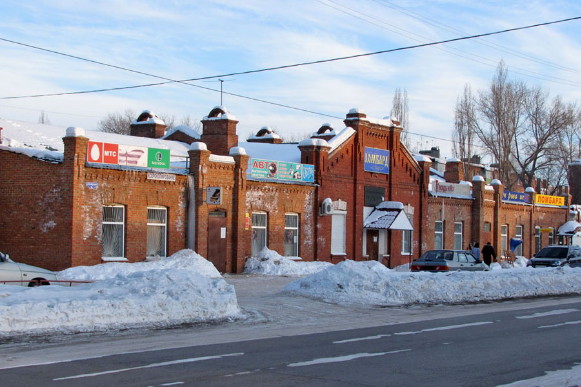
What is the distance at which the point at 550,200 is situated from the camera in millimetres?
57438

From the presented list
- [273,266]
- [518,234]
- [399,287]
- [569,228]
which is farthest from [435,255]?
[569,228]

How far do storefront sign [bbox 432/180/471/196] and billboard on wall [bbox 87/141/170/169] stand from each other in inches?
812

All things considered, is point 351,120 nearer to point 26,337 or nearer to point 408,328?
point 408,328

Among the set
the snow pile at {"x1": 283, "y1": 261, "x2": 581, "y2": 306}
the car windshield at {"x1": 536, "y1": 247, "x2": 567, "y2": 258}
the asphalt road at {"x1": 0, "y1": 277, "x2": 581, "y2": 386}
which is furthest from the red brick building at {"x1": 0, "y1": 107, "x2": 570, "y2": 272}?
the asphalt road at {"x1": 0, "y1": 277, "x2": 581, "y2": 386}

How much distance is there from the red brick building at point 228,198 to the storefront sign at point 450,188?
11cm

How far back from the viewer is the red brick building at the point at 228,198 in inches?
1096

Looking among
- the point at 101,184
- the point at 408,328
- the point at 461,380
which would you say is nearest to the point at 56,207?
the point at 101,184

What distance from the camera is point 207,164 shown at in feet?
104

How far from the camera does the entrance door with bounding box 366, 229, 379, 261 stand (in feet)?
134

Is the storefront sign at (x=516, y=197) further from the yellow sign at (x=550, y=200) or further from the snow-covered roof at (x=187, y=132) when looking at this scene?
the snow-covered roof at (x=187, y=132)

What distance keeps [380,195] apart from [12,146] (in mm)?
19891

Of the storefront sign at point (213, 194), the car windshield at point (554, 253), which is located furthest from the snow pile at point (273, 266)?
the car windshield at point (554, 253)

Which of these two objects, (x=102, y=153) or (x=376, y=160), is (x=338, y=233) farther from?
(x=102, y=153)

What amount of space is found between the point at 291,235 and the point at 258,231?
2286 millimetres
